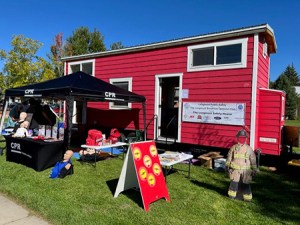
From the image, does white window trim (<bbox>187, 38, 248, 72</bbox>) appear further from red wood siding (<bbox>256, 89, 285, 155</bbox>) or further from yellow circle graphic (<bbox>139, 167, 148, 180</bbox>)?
yellow circle graphic (<bbox>139, 167, 148, 180</bbox>)

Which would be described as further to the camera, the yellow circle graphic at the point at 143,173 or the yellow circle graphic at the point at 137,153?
the yellow circle graphic at the point at 137,153

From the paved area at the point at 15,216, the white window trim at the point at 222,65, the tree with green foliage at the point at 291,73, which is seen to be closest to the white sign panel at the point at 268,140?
the white window trim at the point at 222,65

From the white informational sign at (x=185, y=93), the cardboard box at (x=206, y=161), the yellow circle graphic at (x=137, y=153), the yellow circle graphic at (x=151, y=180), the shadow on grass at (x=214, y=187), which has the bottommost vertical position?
the shadow on grass at (x=214, y=187)

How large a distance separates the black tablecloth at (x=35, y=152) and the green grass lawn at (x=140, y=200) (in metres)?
0.21

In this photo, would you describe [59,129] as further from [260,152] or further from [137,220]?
[260,152]

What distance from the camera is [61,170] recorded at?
555cm

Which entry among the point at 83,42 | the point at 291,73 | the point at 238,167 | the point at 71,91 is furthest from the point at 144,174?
the point at 291,73

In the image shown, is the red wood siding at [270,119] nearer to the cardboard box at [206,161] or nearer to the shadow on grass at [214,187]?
the cardboard box at [206,161]

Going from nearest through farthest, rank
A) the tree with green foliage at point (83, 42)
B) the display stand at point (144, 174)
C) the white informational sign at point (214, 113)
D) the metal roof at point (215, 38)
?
the display stand at point (144, 174) < the metal roof at point (215, 38) < the white informational sign at point (214, 113) < the tree with green foliage at point (83, 42)

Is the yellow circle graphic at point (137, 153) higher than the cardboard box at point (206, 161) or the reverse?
higher

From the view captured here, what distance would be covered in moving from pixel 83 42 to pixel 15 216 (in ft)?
114

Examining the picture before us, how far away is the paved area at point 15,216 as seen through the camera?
3463mm

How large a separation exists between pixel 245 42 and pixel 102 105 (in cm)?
612

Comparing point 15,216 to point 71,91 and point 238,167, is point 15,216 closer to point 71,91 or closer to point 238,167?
point 71,91
